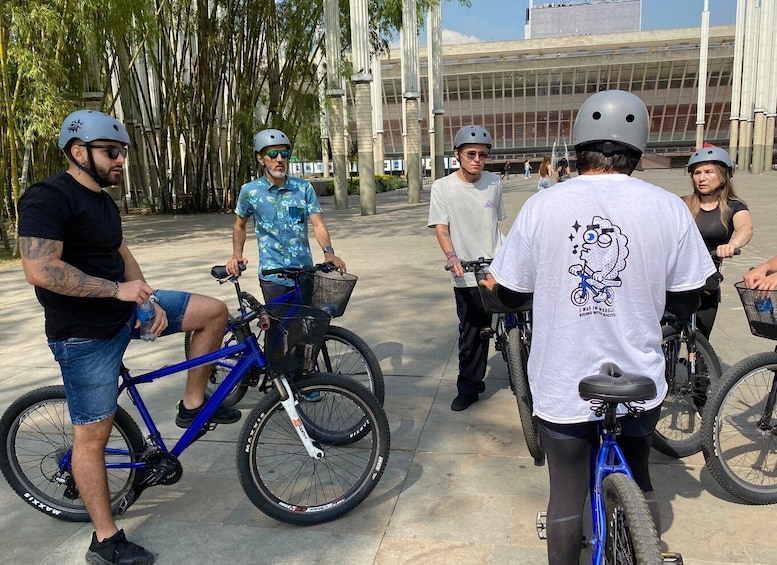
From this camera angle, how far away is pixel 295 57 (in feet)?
73.0

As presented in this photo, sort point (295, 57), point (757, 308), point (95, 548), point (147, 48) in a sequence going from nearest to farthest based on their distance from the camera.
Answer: point (95, 548) → point (757, 308) → point (147, 48) → point (295, 57)

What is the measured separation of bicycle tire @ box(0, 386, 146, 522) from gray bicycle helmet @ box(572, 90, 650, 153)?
241 centimetres

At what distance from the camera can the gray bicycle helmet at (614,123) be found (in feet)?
6.39

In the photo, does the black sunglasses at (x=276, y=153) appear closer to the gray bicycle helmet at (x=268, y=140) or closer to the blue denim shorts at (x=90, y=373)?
the gray bicycle helmet at (x=268, y=140)

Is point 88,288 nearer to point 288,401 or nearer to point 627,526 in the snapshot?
point 288,401

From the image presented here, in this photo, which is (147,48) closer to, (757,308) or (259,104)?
(259,104)

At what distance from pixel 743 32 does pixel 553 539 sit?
2523 inches

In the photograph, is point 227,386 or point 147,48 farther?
point 147,48

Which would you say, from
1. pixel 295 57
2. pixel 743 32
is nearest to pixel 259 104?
pixel 295 57

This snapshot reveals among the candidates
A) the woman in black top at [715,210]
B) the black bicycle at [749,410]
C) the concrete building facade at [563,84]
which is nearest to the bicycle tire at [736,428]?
the black bicycle at [749,410]

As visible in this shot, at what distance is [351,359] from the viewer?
411 cm

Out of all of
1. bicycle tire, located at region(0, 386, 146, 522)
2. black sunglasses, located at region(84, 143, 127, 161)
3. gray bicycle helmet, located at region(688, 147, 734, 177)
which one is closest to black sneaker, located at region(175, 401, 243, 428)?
bicycle tire, located at region(0, 386, 146, 522)

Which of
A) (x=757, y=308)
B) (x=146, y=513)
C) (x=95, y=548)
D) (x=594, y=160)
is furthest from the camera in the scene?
(x=146, y=513)

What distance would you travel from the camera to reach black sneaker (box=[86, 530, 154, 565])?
9.06ft
